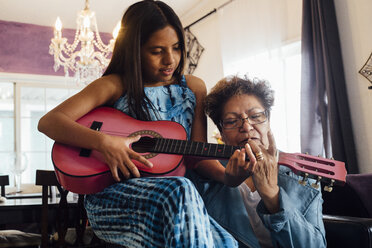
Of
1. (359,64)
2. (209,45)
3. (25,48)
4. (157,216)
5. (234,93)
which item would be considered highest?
(25,48)

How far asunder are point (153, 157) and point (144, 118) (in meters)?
0.20

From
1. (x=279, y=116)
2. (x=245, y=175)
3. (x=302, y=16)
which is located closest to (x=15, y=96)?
(x=279, y=116)

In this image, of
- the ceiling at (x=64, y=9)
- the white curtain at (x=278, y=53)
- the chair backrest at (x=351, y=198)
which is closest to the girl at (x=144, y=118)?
the chair backrest at (x=351, y=198)

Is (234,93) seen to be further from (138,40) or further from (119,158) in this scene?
(119,158)

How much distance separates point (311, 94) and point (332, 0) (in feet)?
2.42

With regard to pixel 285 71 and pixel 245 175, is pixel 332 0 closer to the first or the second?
pixel 285 71

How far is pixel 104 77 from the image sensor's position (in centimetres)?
140

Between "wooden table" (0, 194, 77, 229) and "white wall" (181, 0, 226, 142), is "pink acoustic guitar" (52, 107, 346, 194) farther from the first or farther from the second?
"white wall" (181, 0, 226, 142)

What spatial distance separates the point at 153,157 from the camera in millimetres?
1248

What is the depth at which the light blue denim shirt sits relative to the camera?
1.19m

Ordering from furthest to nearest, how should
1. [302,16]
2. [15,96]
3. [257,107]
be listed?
[15,96]
[302,16]
[257,107]

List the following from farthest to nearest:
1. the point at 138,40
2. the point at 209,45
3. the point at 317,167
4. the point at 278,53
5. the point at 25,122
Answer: the point at 25,122 → the point at 209,45 → the point at 278,53 → the point at 138,40 → the point at 317,167

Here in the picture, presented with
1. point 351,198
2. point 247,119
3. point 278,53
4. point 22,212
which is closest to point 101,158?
point 247,119

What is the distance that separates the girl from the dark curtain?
5.44 ft
